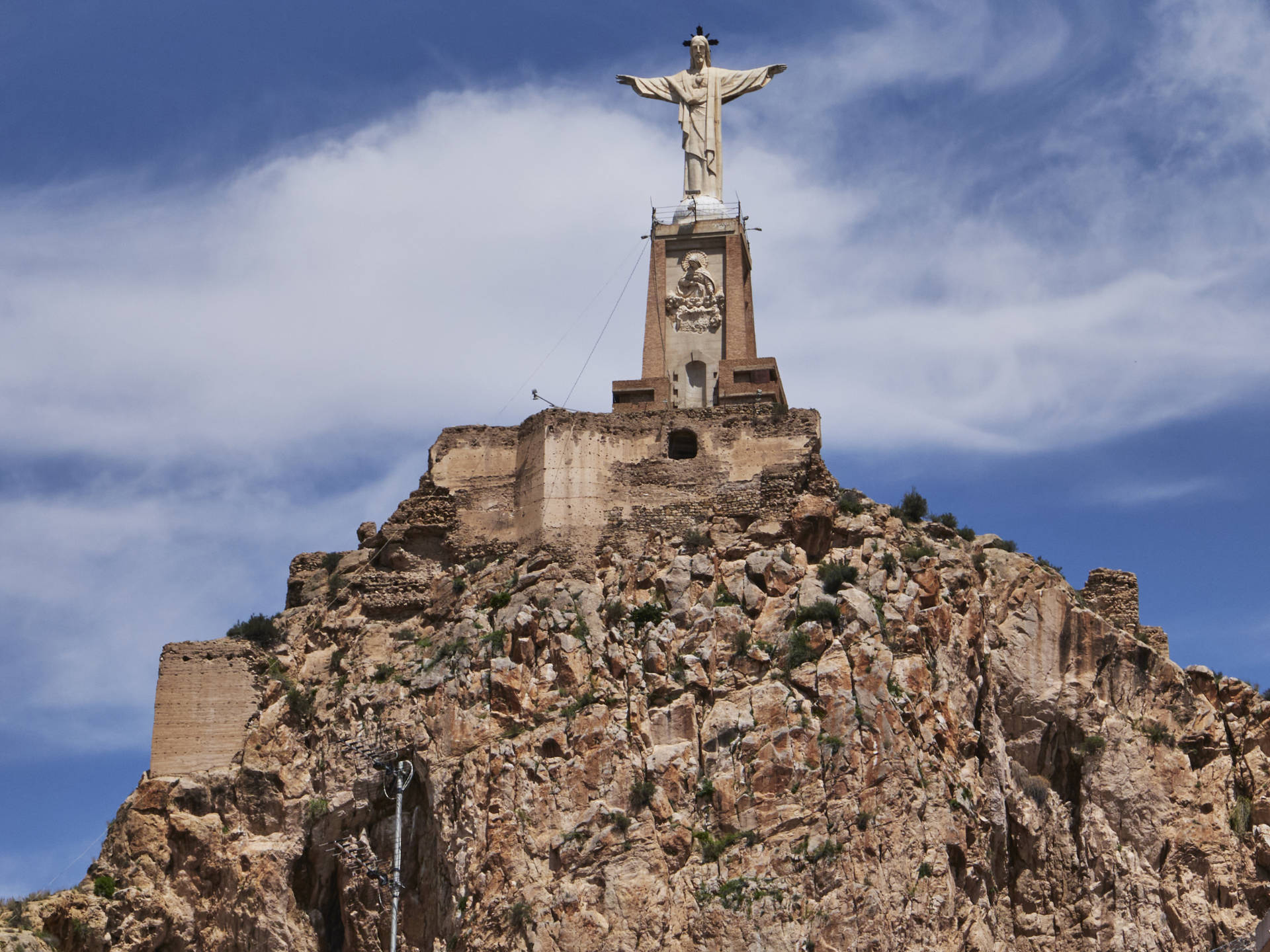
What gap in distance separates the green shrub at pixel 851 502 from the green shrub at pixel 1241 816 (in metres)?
10.3

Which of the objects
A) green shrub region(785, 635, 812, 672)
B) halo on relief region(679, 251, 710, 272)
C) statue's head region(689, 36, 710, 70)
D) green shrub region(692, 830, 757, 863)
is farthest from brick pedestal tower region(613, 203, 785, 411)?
green shrub region(692, 830, 757, 863)

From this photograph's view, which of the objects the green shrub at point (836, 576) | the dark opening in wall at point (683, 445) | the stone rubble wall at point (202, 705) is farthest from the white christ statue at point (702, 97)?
the stone rubble wall at point (202, 705)

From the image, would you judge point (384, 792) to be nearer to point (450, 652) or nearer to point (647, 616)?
point (450, 652)

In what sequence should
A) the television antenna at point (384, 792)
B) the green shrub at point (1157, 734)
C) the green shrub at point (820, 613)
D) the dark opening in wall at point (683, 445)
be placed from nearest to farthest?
1. the television antenna at point (384, 792)
2. the green shrub at point (820, 613)
3. the green shrub at point (1157, 734)
4. the dark opening in wall at point (683, 445)

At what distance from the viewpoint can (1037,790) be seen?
156 feet

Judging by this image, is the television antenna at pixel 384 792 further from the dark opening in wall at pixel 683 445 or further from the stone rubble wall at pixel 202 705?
the dark opening in wall at pixel 683 445

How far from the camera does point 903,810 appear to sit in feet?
143

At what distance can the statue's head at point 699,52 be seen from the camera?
58250mm

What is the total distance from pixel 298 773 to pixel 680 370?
1401 cm

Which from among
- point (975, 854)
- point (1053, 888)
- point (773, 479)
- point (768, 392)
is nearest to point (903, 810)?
point (975, 854)

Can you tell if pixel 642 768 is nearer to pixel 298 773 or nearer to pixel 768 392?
pixel 298 773

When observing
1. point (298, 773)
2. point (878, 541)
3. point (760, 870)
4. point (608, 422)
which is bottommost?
point (760, 870)

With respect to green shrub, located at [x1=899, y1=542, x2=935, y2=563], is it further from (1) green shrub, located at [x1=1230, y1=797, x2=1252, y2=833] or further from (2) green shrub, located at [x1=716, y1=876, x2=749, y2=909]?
(2) green shrub, located at [x1=716, y1=876, x2=749, y2=909]

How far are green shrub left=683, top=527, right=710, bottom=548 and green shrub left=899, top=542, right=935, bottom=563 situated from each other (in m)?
4.23
